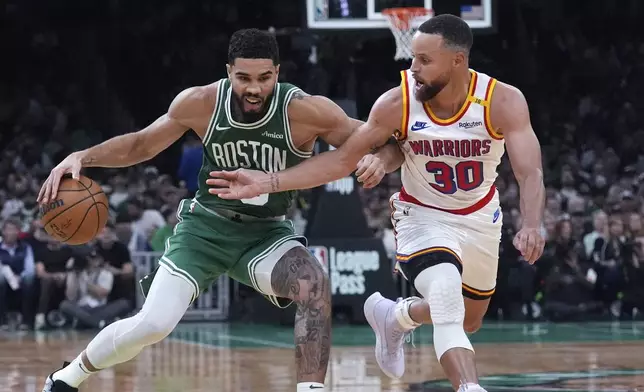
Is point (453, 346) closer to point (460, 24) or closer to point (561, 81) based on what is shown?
point (460, 24)

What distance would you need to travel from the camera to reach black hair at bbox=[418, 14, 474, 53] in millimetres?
5938

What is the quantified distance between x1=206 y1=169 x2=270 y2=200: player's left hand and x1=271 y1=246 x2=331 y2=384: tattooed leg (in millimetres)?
401

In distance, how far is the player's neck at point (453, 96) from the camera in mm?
6039

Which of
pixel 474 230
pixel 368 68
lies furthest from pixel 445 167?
pixel 368 68

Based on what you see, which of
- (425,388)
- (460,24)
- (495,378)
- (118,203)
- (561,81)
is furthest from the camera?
(561,81)

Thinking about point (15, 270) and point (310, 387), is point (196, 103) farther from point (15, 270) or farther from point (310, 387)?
point (15, 270)

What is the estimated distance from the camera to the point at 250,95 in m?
5.82

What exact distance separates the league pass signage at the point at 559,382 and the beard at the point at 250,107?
2339mm

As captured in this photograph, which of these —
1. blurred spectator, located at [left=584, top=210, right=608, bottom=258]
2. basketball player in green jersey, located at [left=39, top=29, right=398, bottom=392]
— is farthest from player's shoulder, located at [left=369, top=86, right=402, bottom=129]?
blurred spectator, located at [left=584, top=210, right=608, bottom=258]

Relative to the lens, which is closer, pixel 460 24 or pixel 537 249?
pixel 537 249

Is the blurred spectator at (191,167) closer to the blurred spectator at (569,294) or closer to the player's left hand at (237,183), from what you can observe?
the blurred spectator at (569,294)

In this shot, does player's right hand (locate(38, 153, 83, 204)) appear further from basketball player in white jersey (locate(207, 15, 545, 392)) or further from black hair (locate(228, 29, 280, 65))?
black hair (locate(228, 29, 280, 65))

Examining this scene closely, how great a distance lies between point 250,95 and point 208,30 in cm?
1371

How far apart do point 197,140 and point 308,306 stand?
417 inches
